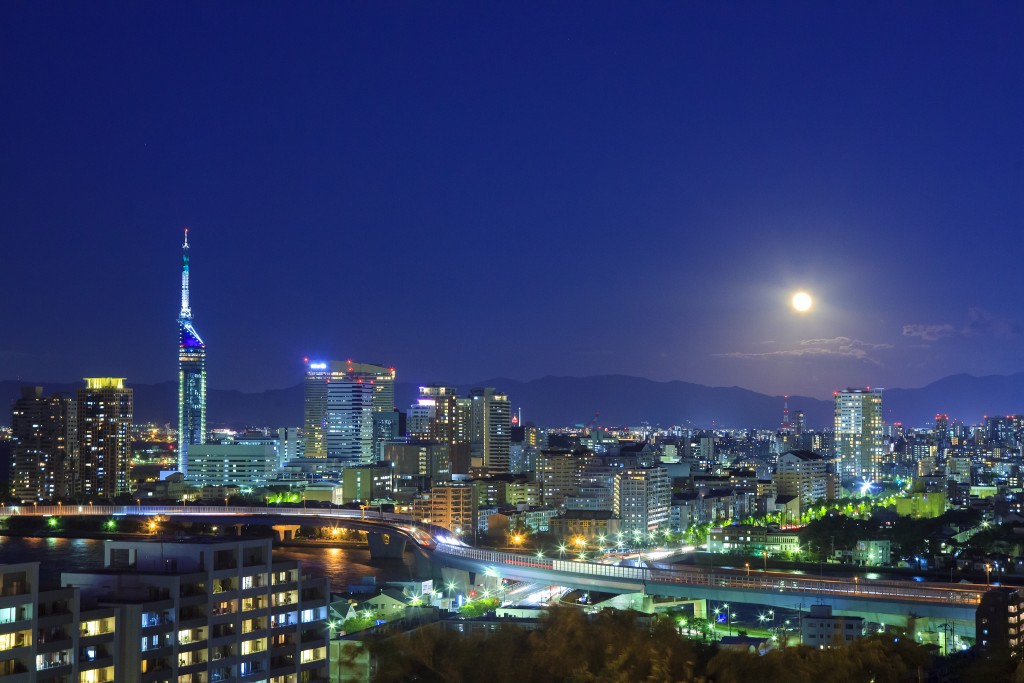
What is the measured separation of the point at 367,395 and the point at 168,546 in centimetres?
4199

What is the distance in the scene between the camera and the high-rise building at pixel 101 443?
32906 mm

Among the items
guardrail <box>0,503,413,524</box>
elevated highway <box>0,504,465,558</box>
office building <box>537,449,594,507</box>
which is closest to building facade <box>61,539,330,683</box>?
elevated highway <box>0,504,465,558</box>

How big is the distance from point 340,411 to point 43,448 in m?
17.3

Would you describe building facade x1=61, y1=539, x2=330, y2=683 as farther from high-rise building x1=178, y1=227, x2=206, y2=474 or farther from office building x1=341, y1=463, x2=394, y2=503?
high-rise building x1=178, y1=227, x2=206, y2=474

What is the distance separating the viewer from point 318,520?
26.5 m

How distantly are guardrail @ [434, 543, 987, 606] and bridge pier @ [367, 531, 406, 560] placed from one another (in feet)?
18.1

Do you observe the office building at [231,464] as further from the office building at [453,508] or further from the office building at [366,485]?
the office building at [453,508]

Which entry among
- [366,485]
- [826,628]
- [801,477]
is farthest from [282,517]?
[826,628]

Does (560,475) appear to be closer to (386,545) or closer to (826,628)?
→ (386,545)

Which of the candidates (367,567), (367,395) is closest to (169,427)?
(367,395)

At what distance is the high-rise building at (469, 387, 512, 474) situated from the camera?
43.8 meters

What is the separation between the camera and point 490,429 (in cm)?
4441

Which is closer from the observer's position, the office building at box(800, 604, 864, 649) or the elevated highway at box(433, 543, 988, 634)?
the office building at box(800, 604, 864, 649)

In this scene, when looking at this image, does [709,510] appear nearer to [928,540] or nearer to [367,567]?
[928,540]
